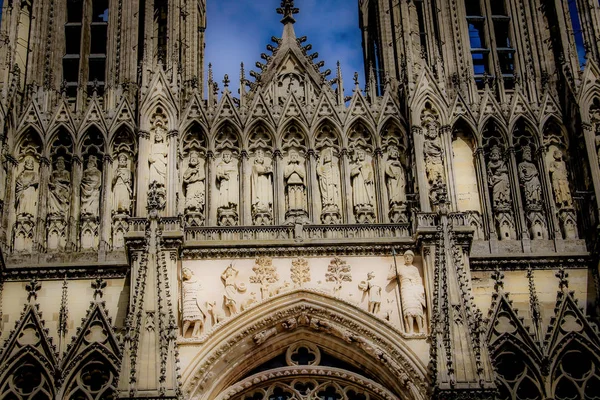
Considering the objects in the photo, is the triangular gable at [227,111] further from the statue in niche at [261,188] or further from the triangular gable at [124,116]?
the triangular gable at [124,116]

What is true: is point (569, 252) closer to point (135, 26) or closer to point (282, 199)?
point (282, 199)

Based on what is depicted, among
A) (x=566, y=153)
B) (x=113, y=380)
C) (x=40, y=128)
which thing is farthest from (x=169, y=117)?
(x=566, y=153)

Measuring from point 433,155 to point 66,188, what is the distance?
18.5ft

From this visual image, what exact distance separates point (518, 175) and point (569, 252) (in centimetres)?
156

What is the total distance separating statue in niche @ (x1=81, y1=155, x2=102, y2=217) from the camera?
68.2 feet

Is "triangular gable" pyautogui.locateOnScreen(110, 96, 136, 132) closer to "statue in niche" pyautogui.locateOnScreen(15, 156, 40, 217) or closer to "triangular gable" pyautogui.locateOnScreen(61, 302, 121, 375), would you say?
"statue in niche" pyautogui.locateOnScreen(15, 156, 40, 217)

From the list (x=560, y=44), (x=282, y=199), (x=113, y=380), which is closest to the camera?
(x=113, y=380)

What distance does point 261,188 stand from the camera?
2103cm

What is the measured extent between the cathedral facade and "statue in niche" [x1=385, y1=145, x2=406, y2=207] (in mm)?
45

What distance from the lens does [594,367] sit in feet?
64.1

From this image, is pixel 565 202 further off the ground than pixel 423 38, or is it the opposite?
pixel 423 38

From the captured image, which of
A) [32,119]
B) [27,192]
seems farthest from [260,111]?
[27,192]

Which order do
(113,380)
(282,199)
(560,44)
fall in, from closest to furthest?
(113,380) → (282,199) → (560,44)

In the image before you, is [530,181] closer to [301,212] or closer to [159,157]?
[301,212]
